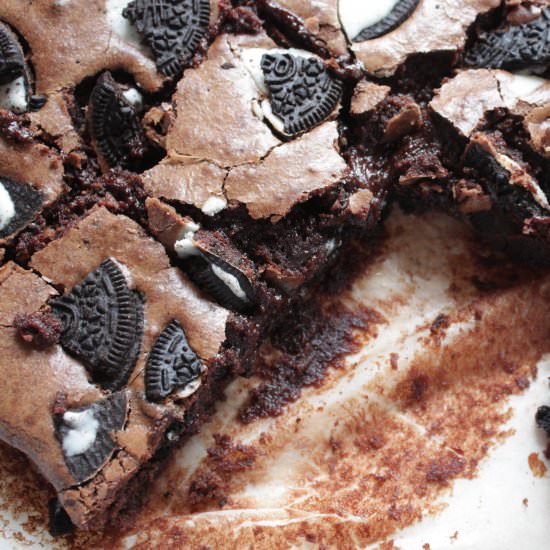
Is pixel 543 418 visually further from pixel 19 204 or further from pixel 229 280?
pixel 19 204

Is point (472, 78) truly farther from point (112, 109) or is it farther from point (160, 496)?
point (160, 496)

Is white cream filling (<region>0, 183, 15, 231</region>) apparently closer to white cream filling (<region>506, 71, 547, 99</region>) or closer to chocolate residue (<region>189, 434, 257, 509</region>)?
chocolate residue (<region>189, 434, 257, 509</region>)

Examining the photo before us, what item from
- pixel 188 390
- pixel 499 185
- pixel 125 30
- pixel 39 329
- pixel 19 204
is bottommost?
pixel 188 390

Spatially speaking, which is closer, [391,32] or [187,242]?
[187,242]

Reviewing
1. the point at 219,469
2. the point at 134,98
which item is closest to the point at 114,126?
the point at 134,98

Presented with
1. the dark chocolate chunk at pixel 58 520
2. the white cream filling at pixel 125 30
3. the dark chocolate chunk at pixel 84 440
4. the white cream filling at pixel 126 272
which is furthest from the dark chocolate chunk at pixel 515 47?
the dark chocolate chunk at pixel 58 520

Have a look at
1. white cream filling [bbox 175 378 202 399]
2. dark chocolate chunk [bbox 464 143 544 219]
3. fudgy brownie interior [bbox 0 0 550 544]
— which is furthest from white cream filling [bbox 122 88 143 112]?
dark chocolate chunk [bbox 464 143 544 219]

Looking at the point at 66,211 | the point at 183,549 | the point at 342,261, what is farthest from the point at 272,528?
the point at 66,211

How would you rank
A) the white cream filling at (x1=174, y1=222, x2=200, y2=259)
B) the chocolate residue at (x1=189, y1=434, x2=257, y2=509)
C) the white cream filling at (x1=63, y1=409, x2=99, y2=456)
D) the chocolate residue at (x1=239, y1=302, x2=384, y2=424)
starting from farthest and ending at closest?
the chocolate residue at (x1=239, y1=302, x2=384, y2=424)
the chocolate residue at (x1=189, y1=434, x2=257, y2=509)
the white cream filling at (x1=174, y1=222, x2=200, y2=259)
the white cream filling at (x1=63, y1=409, x2=99, y2=456)
